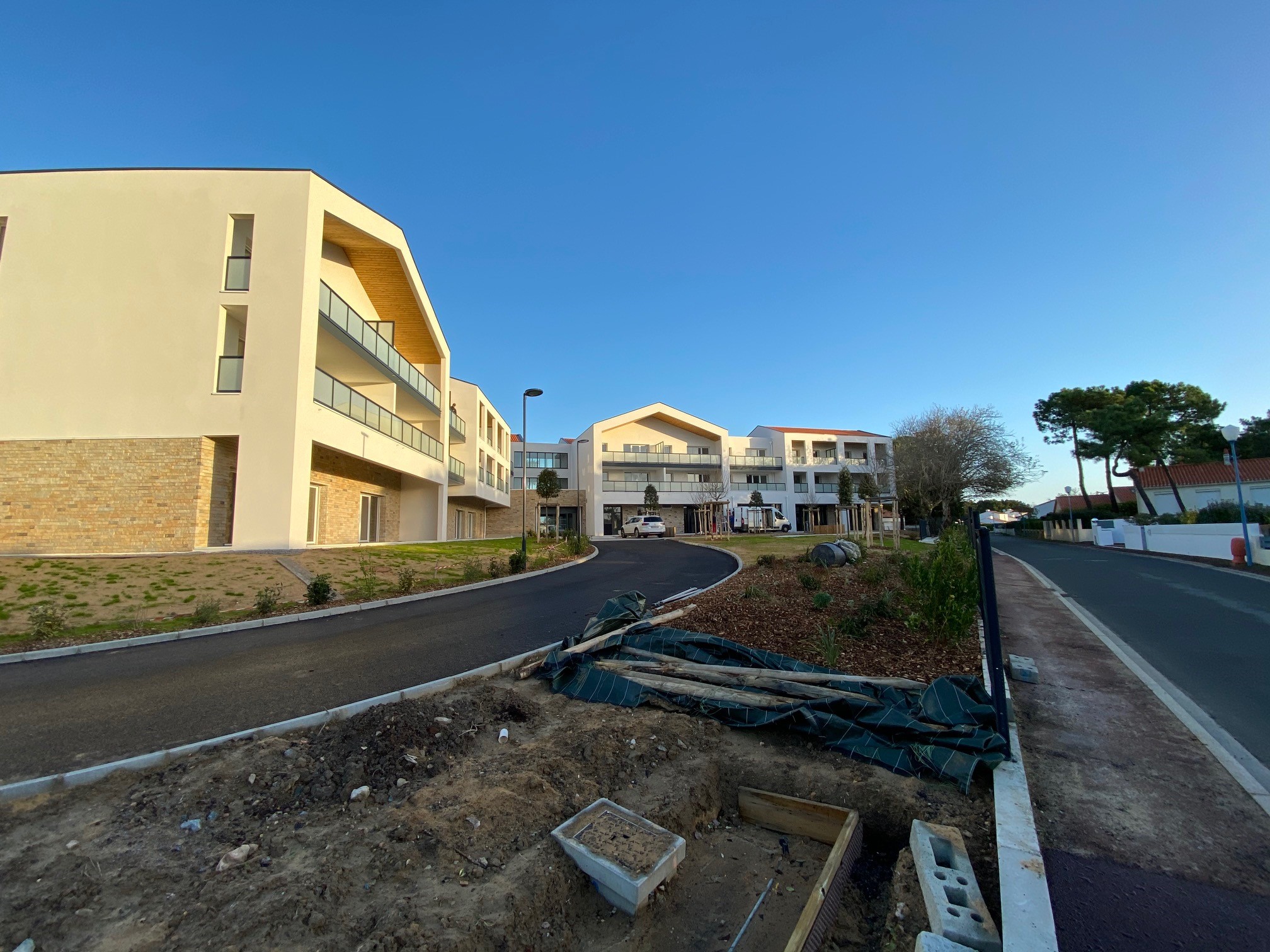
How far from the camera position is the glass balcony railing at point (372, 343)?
55.1 feet

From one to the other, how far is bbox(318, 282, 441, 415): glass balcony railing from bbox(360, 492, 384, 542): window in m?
4.85

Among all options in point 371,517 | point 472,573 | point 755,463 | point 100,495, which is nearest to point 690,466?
point 755,463

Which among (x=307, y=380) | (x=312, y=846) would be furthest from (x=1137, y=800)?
(x=307, y=380)

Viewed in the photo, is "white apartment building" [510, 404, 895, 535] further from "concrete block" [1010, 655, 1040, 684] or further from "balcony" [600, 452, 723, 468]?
"concrete block" [1010, 655, 1040, 684]

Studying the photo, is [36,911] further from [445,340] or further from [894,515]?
[445,340]

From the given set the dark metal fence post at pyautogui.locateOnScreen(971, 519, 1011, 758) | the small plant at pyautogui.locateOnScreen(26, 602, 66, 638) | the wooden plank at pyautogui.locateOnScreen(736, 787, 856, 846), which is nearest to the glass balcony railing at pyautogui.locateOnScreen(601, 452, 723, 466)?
the small plant at pyautogui.locateOnScreen(26, 602, 66, 638)

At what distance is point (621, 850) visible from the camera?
9.09 feet

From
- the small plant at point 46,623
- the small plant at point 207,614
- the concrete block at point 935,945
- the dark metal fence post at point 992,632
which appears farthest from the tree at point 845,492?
the concrete block at point 935,945

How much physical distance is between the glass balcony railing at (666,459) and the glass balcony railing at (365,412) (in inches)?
968

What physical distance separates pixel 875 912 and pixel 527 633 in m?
6.01

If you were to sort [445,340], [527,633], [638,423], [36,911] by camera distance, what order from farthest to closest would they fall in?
[638,423] < [445,340] < [527,633] < [36,911]

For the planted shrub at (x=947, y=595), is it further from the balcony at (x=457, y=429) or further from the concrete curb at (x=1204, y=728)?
the balcony at (x=457, y=429)

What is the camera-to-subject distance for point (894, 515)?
2389cm

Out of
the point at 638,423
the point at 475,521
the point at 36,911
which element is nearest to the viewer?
the point at 36,911
